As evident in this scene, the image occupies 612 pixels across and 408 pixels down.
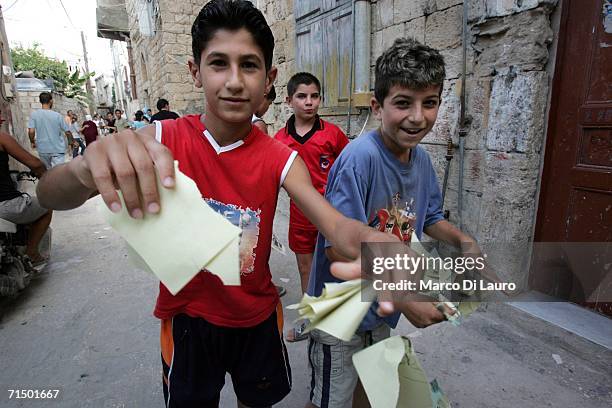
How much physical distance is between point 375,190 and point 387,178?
0.25 ft

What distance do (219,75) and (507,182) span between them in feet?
7.64

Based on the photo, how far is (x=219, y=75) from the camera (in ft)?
3.78

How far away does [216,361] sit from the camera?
1.29 m

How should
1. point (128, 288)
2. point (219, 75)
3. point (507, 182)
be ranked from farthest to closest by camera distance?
1. point (128, 288)
2. point (507, 182)
3. point (219, 75)

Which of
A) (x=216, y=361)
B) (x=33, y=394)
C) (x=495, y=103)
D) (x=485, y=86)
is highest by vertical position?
(x=485, y=86)

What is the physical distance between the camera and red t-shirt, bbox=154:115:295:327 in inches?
46.4

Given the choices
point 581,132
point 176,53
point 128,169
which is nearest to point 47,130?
point 176,53

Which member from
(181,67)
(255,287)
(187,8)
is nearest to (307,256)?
(255,287)

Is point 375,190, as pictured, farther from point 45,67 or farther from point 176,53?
point 45,67

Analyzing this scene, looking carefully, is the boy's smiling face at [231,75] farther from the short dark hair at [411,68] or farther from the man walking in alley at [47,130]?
the man walking in alley at [47,130]

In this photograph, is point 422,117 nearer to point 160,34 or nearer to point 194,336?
point 194,336

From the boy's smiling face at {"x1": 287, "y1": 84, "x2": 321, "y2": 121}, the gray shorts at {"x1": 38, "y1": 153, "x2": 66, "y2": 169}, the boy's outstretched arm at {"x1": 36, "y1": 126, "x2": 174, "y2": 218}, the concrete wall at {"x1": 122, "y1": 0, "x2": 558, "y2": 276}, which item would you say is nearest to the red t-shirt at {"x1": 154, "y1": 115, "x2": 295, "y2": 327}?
the boy's outstretched arm at {"x1": 36, "y1": 126, "x2": 174, "y2": 218}

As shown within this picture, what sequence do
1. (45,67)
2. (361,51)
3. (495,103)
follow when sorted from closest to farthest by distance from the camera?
(495,103)
(361,51)
(45,67)

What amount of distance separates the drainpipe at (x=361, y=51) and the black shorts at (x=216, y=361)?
313 cm
